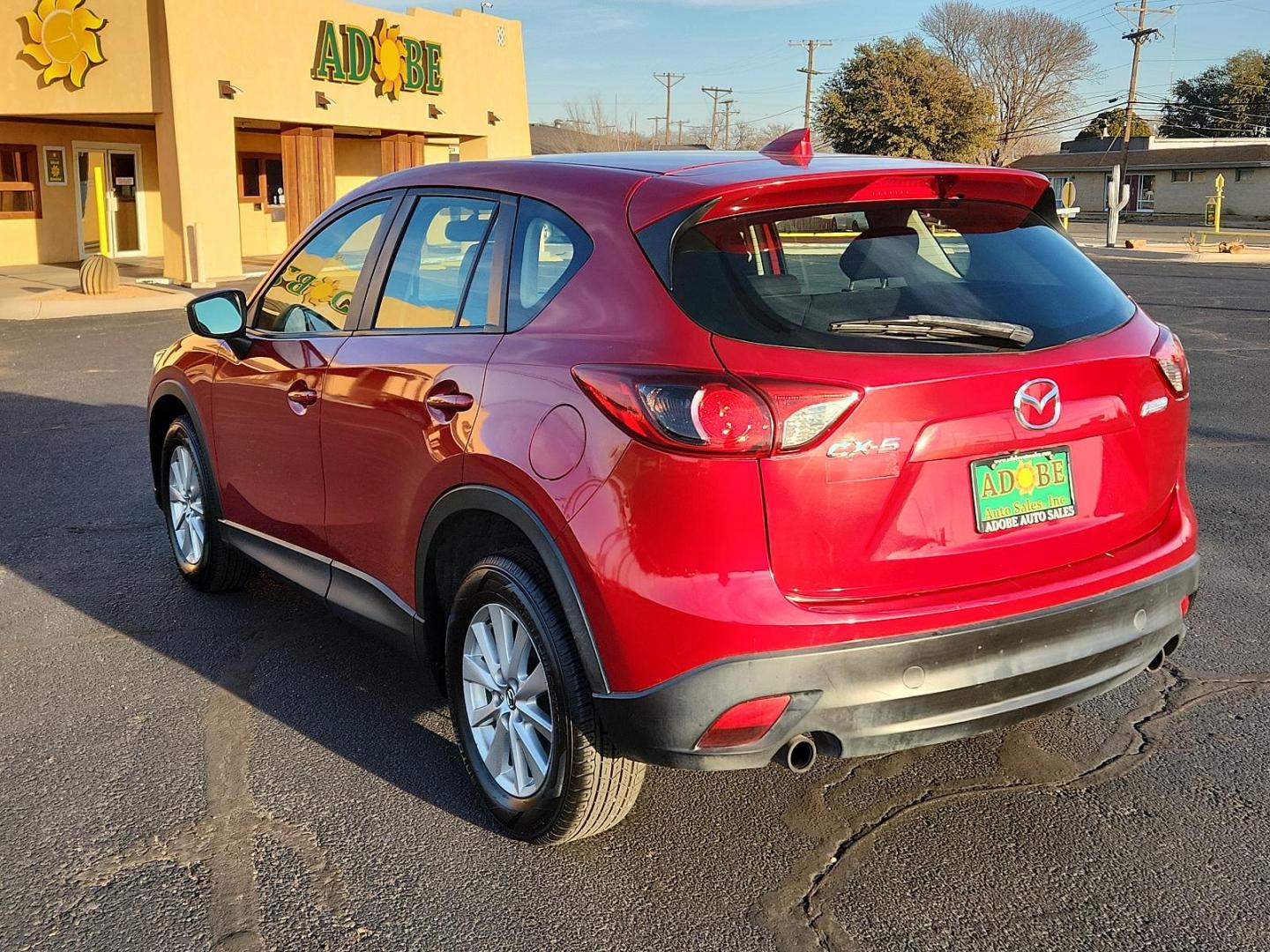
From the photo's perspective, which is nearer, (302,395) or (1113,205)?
(302,395)

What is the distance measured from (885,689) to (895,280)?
101 centimetres

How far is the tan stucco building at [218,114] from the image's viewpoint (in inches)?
877

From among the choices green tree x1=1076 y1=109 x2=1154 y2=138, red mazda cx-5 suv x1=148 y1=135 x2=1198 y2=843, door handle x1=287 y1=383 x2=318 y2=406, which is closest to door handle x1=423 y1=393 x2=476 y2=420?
red mazda cx-5 suv x1=148 y1=135 x2=1198 y2=843

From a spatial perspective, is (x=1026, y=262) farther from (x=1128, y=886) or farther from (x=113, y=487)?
(x=113, y=487)

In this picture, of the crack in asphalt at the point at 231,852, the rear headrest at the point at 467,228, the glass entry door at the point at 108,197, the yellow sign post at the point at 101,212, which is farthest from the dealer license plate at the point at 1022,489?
the glass entry door at the point at 108,197

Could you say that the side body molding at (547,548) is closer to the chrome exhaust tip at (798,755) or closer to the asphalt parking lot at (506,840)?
the chrome exhaust tip at (798,755)

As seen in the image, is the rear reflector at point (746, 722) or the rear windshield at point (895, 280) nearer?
the rear reflector at point (746, 722)

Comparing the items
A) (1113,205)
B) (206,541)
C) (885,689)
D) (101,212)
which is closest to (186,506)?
(206,541)

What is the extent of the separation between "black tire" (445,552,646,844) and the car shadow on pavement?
0.25 metres

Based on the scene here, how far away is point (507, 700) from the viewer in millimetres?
3244

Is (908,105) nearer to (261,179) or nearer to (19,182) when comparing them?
(261,179)

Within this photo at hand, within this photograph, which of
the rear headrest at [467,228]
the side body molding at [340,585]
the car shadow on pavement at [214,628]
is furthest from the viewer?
the car shadow on pavement at [214,628]

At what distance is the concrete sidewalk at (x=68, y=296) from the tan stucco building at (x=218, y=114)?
3.98 ft

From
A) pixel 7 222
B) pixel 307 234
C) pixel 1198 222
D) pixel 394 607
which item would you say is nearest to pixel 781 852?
pixel 394 607
